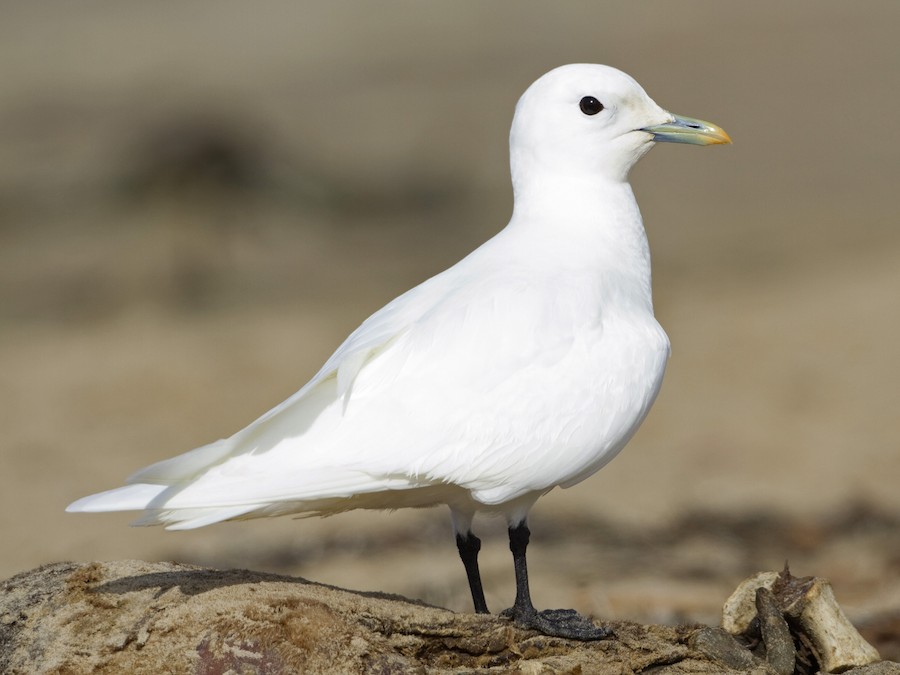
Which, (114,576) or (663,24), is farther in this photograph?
(663,24)

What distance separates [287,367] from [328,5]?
2444cm

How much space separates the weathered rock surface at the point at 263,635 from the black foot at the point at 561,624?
0.04m

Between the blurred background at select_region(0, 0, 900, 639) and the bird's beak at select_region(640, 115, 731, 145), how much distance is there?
2.31 meters

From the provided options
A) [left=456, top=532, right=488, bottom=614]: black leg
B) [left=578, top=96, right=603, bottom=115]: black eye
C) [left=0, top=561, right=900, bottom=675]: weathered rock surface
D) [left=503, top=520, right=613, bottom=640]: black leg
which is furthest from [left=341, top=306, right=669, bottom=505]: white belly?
[left=578, top=96, right=603, bottom=115]: black eye

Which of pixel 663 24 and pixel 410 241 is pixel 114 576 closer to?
pixel 410 241

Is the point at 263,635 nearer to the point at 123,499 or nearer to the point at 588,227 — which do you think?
the point at 123,499

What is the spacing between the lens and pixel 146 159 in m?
17.5

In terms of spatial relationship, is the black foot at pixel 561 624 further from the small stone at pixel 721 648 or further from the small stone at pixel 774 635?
the small stone at pixel 774 635

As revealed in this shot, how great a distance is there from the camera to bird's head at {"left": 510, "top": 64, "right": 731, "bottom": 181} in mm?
5664

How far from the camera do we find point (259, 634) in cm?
422

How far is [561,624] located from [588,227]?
5.19ft

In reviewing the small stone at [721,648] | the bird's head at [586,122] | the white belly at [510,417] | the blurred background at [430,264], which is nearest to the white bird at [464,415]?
the white belly at [510,417]

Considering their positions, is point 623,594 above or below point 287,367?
below

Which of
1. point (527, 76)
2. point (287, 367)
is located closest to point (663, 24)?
point (527, 76)
